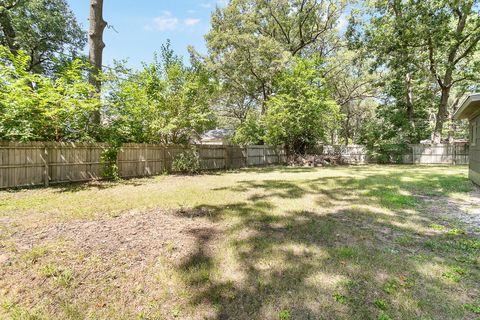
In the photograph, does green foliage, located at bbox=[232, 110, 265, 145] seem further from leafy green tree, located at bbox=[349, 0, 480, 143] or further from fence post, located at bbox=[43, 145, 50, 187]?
fence post, located at bbox=[43, 145, 50, 187]

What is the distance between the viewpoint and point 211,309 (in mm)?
2441

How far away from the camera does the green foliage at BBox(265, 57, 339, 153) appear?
671 inches

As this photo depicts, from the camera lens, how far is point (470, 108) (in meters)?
8.44

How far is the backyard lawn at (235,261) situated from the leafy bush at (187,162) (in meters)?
5.45

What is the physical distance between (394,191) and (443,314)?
5.88 m

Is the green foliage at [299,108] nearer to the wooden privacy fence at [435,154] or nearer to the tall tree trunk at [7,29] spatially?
the wooden privacy fence at [435,154]

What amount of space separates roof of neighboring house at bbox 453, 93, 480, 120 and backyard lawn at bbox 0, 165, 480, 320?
3.43 metres

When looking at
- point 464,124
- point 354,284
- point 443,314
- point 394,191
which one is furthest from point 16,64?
point 464,124

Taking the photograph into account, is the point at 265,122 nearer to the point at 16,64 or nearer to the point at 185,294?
the point at 16,64

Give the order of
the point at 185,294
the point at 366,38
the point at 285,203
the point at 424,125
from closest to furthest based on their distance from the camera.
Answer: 1. the point at 185,294
2. the point at 285,203
3. the point at 366,38
4. the point at 424,125

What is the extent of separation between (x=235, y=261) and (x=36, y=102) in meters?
7.54

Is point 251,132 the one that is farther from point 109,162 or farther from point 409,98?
point 409,98

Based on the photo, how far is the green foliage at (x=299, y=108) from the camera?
17047 millimetres

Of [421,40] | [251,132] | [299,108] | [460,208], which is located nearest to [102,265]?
[460,208]
